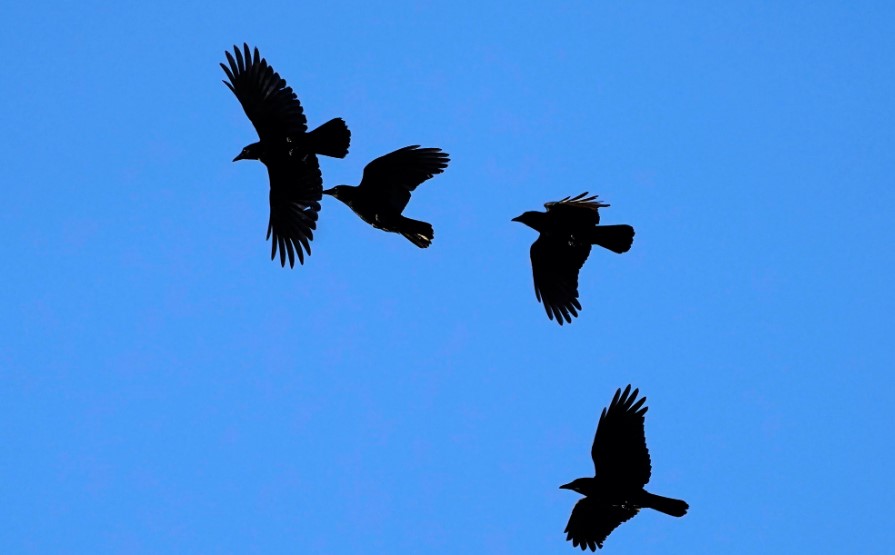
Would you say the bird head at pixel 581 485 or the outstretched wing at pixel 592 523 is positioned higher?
the bird head at pixel 581 485

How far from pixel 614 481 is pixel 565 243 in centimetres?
287

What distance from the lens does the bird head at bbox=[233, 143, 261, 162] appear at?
13711 millimetres

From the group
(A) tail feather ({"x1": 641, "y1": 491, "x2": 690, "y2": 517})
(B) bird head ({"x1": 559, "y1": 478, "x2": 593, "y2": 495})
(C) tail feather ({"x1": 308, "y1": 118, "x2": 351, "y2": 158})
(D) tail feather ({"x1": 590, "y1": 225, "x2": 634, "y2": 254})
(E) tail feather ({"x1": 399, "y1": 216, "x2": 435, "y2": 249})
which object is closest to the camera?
(A) tail feather ({"x1": 641, "y1": 491, "x2": 690, "y2": 517})

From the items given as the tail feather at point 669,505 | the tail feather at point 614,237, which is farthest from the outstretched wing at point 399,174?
the tail feather at point 669,505

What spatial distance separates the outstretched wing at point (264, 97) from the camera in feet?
44.8

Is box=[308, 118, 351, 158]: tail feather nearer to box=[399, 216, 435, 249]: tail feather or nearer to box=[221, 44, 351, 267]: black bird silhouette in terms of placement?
box=[221, 44, 351, 267]: black bird silhouette

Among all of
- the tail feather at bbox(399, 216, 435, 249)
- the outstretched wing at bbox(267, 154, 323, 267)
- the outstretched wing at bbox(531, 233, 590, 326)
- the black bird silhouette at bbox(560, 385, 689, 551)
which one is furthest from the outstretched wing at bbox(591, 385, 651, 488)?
the outstretched wing at bbox(267, 154, 323, 267)

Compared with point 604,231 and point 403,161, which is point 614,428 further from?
point 403,161

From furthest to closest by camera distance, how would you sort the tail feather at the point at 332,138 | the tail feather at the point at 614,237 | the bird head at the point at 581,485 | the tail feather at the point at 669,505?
the tail feather at the point at 332,138
the tail feather at the point at 614,237
the bird head at the point at 581,485
the tail feather at the point at 669,505

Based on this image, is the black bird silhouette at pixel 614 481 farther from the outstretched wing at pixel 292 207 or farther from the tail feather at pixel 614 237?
the outstretched wing at pixel 292 207

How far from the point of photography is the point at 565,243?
44.7ft

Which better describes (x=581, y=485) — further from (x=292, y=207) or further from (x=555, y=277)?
(x=292, y=207)

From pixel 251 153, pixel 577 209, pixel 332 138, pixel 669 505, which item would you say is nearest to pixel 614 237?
pixel 577 209

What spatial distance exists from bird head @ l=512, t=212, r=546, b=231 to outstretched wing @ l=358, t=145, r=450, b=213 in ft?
3.99
